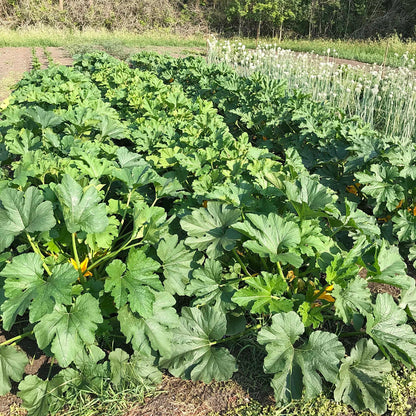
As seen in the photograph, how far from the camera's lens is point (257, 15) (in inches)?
854

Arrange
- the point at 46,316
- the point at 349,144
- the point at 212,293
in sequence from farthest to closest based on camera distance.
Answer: the point at 349,144
the point at 212,293
the point at 46,316

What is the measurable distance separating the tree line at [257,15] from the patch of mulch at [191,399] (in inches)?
860

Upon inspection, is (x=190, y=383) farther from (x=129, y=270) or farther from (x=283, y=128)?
(x=283, y=128)

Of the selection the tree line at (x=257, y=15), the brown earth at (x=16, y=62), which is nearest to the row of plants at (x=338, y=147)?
the brown earth at (x=16, y=62)

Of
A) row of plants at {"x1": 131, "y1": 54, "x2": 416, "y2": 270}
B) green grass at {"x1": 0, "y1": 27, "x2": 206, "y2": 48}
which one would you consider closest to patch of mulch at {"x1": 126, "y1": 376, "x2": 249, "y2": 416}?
row of plants at {"x1": 131, "y1": 54, "x2": 416, "y2": 270}

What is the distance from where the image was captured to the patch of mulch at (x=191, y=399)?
2086mm

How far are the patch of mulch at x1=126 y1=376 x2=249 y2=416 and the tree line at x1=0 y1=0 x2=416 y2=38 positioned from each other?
21.8m

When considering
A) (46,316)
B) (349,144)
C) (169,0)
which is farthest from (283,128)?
(169,0)

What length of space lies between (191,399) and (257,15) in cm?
2281

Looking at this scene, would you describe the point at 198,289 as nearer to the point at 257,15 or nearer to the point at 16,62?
the point at 16,62

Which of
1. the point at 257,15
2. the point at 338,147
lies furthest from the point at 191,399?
the point at 257,15

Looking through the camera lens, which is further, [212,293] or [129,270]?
[212,293]

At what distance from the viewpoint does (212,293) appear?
7.62 ft

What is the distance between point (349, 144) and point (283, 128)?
1.09m
